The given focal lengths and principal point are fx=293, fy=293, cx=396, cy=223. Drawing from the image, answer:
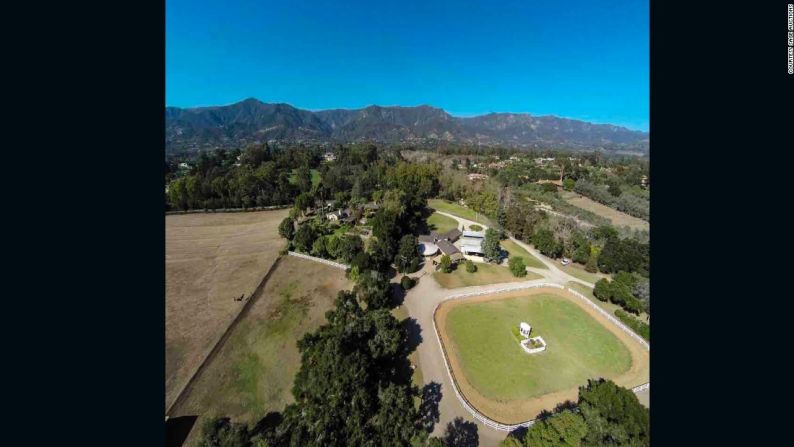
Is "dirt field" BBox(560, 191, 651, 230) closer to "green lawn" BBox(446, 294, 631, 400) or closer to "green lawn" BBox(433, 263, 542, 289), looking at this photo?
"green lawn" BBox(433, 263, 542, 289)

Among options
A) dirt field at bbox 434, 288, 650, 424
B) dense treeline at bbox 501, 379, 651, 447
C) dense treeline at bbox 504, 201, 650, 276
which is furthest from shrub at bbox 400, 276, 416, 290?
dense treeline at bbox 504, 201, 650, 276

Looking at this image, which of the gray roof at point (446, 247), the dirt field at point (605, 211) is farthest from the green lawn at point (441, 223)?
the dirt field at point (605, 211)

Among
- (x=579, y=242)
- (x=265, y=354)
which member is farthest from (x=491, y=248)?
(x=265, y=354)

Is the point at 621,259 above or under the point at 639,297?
above

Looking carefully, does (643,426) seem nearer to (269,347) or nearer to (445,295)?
(445,295)

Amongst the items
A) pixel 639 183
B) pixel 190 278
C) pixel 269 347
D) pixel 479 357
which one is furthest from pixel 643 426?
pixel 639 183
